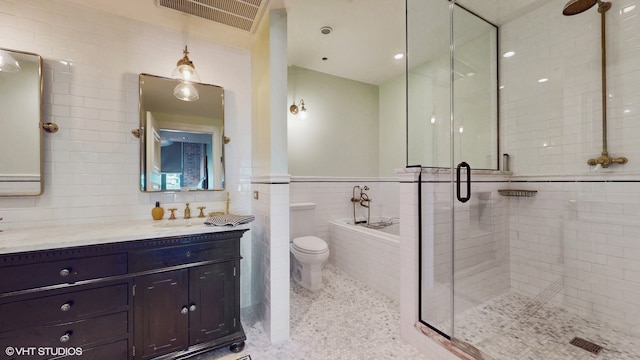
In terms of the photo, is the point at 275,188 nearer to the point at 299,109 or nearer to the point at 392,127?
the point at 299,109

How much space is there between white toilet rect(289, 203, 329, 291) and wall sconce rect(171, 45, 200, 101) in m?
→ 1.62

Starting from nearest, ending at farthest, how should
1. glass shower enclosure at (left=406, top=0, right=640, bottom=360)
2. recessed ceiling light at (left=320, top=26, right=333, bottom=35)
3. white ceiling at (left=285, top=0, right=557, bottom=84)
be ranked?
glass shower enclosure at (left=406, top=0, right=640, bottom=360) → white ceiling at (left=285, top=0, right=557, bottom=84) → recessed ceiling light at (left=320, top=26, right=333, bottom=35)

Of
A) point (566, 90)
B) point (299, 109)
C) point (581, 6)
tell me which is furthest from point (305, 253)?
point (581, 6)

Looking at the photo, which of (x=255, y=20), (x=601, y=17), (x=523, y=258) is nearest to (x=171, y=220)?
(x=255, y=20)

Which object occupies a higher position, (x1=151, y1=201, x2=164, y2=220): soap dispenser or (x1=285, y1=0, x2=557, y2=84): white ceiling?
(x1=285, y1=0, x2=557, y2=84): white ceiling

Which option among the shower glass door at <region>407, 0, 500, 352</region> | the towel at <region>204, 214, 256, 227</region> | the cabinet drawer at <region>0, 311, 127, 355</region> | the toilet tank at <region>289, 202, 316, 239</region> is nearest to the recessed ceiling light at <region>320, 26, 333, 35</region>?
the shower glass door at <region>407, 0, 500, 352</region>

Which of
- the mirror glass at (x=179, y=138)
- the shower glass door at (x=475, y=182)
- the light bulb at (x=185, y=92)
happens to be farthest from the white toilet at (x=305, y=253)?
the light bulb at (x=185, y=92)

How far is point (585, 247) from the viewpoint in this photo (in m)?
2.00

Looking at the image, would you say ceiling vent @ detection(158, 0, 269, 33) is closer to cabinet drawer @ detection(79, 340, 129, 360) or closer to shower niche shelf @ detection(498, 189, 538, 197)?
cabinet drawer @ detection(79, 340, 129, 360)

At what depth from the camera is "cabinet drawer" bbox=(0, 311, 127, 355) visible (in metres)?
1.21

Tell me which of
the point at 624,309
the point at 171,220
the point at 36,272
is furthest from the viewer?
the point at 171,220

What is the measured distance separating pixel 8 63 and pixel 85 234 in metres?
1.28

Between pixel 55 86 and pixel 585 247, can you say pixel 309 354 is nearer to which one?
pixel 585 247

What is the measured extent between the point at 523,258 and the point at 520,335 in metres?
0.83
